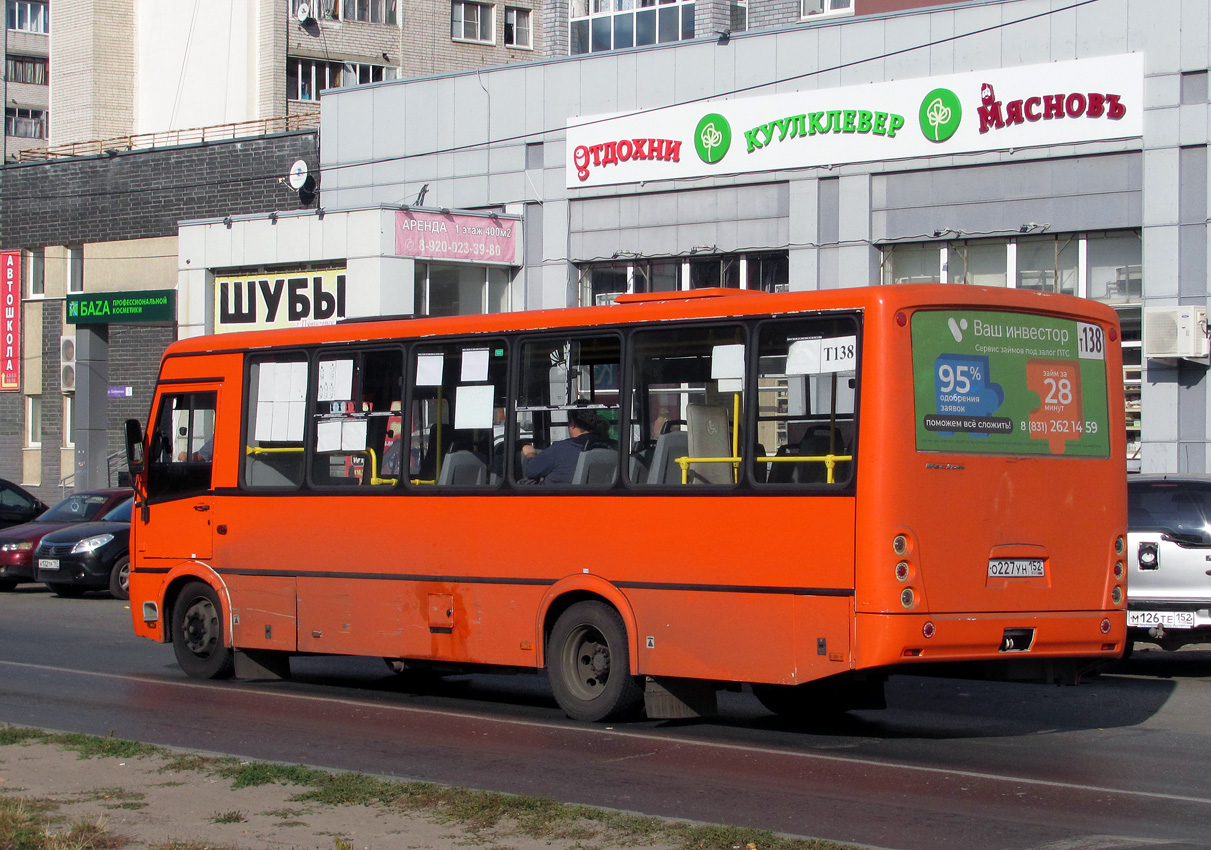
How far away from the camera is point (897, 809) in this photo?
24.4ft

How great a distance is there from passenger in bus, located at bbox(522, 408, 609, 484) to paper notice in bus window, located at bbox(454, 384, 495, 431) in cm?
46

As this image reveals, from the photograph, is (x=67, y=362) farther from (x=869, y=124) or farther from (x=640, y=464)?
(x=640, y=464)

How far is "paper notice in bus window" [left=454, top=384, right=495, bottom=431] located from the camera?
10.9 meters

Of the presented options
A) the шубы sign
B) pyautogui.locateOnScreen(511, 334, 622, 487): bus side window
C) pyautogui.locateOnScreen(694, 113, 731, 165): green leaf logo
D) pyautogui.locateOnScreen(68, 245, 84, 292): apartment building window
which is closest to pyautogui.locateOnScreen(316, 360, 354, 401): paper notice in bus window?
pyautogui.locateOnScreen(511, 334, 622, 487): bus side window

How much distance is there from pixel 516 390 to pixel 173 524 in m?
3.90

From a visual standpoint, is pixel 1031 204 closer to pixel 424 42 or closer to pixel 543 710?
pixel 543 710

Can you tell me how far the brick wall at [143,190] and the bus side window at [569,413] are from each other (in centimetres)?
2118

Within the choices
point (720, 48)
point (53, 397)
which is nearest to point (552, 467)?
point (720, 48)

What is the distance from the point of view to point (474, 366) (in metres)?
11.0

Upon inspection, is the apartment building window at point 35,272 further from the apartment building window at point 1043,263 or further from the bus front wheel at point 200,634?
the bus front wheel at point 200,634

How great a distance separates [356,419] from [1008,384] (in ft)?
16.4

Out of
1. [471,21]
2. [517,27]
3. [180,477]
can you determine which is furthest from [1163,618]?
[517,27]

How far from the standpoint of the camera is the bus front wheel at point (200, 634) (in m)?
12.7

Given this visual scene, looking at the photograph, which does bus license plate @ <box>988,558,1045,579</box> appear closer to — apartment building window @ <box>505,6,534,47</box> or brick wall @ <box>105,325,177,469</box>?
brick wall @ <box>105,325,177,469</box>
